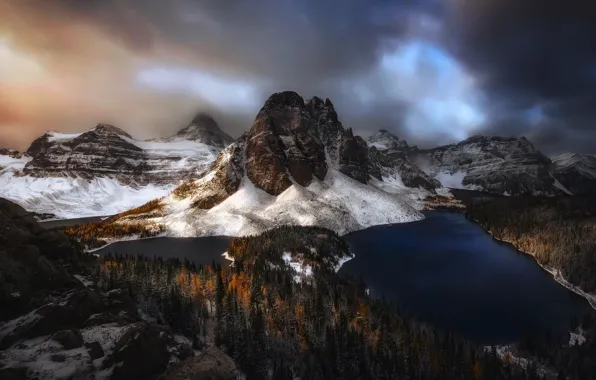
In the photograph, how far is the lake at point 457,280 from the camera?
9250 cm

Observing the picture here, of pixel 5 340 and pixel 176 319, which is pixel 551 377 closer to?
pixel 176 319

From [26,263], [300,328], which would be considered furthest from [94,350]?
[300,328]

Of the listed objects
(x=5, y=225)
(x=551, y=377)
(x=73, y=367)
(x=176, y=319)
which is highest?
(x=5, y=225)

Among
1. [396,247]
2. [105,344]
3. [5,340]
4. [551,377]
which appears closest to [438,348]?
[551,377]

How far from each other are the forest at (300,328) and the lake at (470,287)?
11.4 metres

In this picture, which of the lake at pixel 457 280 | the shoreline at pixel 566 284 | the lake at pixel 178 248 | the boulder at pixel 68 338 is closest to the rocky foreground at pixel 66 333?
the boulder at pixel 68 338

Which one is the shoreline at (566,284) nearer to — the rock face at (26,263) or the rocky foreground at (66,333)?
the rocky foreground at (66,333)

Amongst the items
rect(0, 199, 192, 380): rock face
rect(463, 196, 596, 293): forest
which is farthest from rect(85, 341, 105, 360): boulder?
rect(463, 196, 596, 293): forest

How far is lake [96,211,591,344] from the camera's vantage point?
92.5m

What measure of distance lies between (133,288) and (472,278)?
103m

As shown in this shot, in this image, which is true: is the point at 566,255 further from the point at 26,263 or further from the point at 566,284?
the point at 26,263

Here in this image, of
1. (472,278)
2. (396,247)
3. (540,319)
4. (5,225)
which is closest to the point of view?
(5,225)

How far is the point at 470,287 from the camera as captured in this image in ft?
379

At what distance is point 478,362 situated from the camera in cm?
6962
